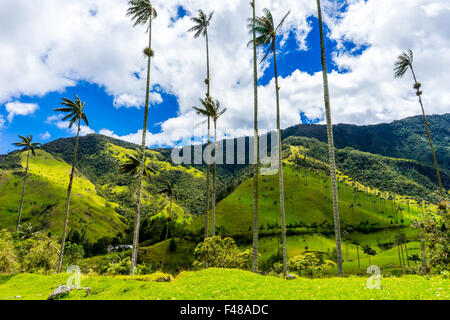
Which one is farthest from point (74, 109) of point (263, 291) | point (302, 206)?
point (302, 206)

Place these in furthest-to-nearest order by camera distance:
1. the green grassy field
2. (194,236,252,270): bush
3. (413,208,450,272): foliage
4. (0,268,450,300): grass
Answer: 1. the green grassy field
2. (194,236,252,270): bush
3. (413,208,450,272): foliage
4. (0,268,450,300): grass

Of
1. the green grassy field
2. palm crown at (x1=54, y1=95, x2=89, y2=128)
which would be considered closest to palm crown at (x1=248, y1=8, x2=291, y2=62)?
palm crown at (x1=54, y1=95, x2=89, y2=128)

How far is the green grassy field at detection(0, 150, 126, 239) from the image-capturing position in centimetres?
14425

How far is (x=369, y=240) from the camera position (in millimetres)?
127750

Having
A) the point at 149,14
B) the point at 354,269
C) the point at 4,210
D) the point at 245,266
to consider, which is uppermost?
the point at 149,14

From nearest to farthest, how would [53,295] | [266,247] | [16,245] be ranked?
[53,295]
[16,245]
[266,247]

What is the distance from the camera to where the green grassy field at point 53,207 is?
473 ft

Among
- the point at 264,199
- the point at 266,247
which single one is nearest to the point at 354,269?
the point at 266,247

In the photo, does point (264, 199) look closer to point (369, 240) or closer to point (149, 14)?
point (369, 240)

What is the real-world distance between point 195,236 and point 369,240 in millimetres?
94364

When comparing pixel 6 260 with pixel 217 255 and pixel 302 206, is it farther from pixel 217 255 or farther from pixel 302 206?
pixel 302 206

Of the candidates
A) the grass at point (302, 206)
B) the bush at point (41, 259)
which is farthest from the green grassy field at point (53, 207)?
the bush at point (41, 259)

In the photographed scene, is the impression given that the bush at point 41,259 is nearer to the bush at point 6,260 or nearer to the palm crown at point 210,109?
the bush at point 6,260

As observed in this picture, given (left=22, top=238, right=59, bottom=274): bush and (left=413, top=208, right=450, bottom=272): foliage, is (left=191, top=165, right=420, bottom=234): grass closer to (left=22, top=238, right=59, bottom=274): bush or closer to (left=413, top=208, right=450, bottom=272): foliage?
(left=22, top=238, right=59, bottom=274): bush
